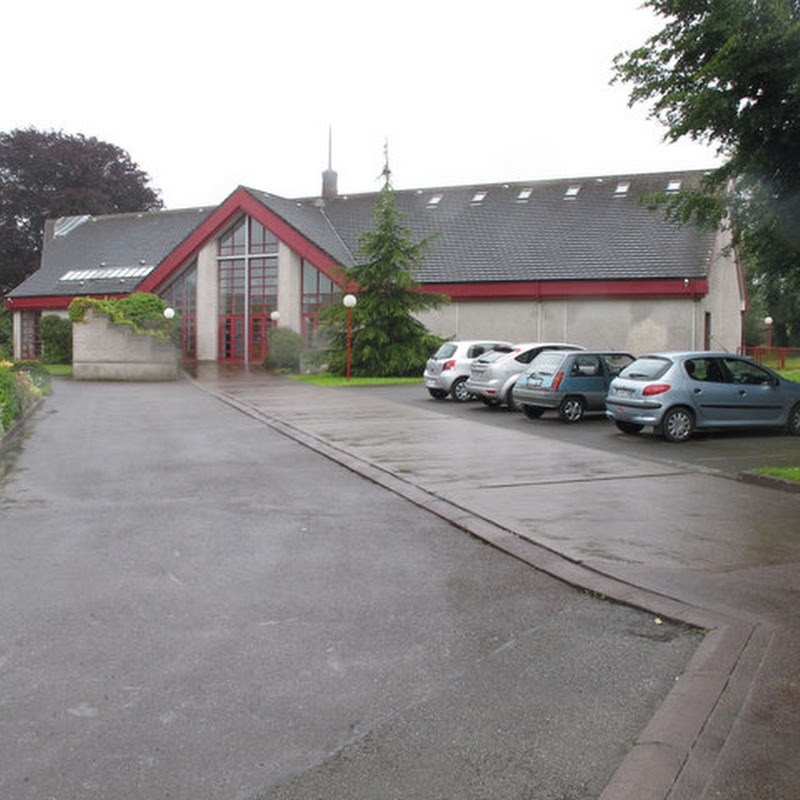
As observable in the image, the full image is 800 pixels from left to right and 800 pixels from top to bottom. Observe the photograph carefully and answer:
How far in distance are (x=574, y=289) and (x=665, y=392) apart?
817 inches

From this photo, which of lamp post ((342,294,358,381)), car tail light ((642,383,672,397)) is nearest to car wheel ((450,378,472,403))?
car tail light ((642,383,672,397))

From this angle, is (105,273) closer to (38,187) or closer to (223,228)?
(223,228)

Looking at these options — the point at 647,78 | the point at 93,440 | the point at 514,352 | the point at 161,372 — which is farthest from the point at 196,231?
the point at 647,78

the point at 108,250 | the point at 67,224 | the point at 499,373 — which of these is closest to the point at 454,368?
the point at 499,373

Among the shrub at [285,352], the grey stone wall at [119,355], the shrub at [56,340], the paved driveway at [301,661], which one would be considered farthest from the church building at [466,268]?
the paved driveway at [301,661]

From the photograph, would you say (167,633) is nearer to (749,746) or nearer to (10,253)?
(749,746)

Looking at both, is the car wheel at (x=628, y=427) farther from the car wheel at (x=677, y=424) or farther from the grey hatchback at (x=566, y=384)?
the grey hatchback at (x=566, y=384)

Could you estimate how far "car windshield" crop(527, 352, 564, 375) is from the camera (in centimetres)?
1677

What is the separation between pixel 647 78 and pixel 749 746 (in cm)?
1062

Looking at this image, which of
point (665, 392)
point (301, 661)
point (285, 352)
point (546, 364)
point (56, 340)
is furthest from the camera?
point (56, 340)

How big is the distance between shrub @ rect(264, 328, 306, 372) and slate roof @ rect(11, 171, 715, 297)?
13.8ft

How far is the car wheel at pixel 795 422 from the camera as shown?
14586mm

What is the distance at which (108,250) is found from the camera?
157 ft

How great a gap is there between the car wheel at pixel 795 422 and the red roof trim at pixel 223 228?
23.8 meters
